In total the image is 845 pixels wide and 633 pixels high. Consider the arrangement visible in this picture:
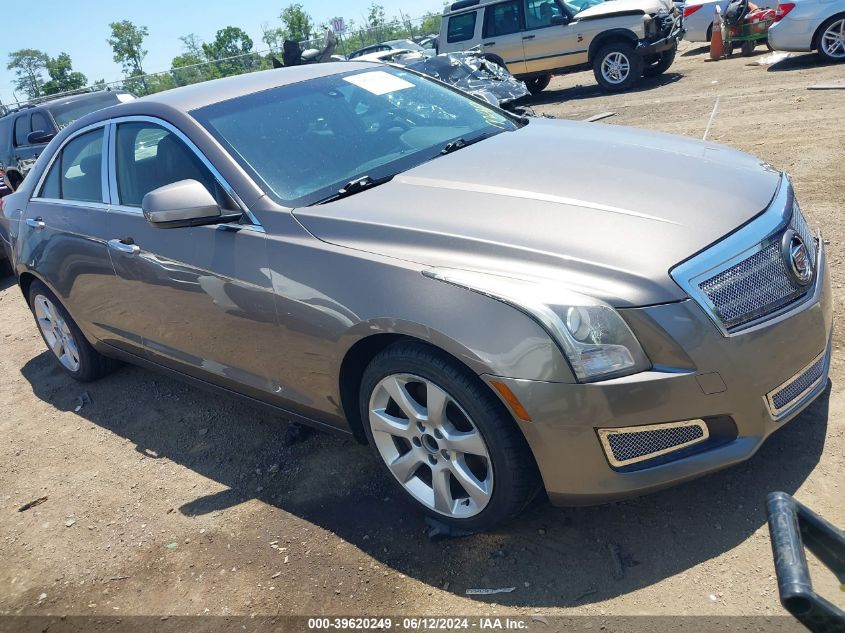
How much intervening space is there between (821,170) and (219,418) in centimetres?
523

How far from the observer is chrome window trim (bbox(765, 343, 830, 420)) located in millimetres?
2621

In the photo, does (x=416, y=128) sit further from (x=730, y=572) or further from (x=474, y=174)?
(x=730, y=572)

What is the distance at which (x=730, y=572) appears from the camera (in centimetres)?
258

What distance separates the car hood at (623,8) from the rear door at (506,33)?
1272mm

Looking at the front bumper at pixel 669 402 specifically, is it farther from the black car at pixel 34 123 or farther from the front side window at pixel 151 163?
the black car at pixel 34 123

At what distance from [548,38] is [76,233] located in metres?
A: 12.4

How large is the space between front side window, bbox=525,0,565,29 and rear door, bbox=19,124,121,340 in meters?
12.1

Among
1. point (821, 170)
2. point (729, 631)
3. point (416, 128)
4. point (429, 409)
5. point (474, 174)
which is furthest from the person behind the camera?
point (821, 170)

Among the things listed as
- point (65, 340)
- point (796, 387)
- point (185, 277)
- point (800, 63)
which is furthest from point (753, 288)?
point (800, 63)

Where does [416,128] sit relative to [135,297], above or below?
above

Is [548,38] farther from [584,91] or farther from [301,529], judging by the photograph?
[301,529]

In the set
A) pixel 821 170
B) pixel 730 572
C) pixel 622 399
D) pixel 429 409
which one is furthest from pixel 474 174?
pixel 821 170

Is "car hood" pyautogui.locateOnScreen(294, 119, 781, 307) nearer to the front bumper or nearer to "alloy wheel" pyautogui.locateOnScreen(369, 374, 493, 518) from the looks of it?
the front bumper

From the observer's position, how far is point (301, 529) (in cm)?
331
